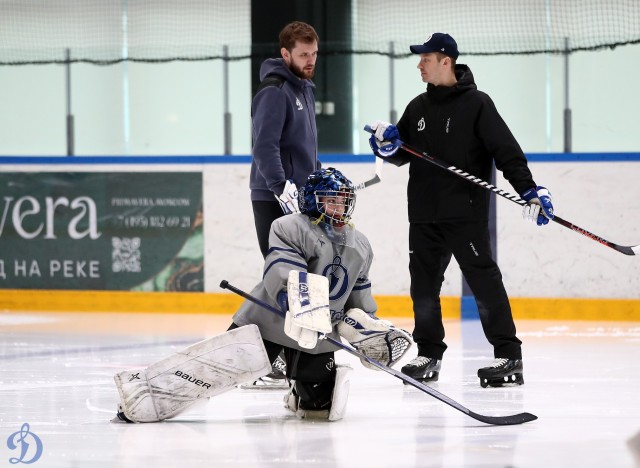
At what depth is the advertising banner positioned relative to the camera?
7.64 m

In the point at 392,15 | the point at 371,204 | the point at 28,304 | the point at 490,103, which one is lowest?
the point at 28,304

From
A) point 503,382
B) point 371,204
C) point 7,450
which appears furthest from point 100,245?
point 7,450

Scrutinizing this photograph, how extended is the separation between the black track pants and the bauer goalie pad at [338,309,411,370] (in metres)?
0.84

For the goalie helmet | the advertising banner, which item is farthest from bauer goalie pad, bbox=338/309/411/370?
the advertising banner

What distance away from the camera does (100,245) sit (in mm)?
7762

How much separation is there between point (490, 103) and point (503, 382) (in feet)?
3.37

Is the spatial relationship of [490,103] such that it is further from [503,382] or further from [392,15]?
[392,15]

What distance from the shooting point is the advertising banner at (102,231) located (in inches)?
301

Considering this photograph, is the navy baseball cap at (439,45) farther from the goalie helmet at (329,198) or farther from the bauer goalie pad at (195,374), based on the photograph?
the bauer goalie pad at (195,374)

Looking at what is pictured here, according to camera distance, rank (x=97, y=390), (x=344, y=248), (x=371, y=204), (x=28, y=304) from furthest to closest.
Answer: (x=28, y=304) → (x=371, y=204) → (x=97, y=390) → (x=344, y=248)

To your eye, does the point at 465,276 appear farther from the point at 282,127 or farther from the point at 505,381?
the point at 282,127

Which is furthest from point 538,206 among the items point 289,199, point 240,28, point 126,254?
point 240,28

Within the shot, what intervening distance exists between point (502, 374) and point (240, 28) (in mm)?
4408

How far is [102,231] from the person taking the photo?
7762 millimetres
